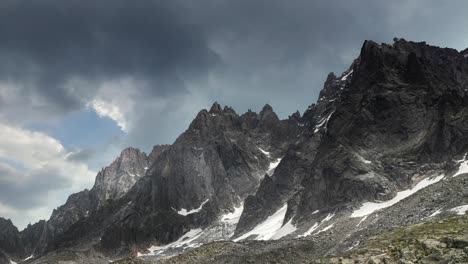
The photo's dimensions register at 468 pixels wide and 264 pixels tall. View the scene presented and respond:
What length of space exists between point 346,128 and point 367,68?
24076 millimetres

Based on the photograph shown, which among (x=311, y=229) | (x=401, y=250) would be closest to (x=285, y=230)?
(x=311, y=229)

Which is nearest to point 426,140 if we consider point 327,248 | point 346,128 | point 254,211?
point 346,128

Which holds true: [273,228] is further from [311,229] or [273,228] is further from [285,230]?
[311,229]

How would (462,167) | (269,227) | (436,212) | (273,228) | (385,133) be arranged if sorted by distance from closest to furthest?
(436,212) < (462,167) < (385,133) < (273,228) < (269,227)

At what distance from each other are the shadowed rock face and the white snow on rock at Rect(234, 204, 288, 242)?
8.88 m

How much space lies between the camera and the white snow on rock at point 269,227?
153650 millimetres

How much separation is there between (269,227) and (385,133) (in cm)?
5651

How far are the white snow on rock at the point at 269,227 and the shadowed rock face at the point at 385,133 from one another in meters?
8.88

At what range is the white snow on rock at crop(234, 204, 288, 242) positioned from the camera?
15365cm

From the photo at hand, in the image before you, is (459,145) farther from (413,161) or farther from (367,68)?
(367,68)

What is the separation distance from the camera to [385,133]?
135 meters

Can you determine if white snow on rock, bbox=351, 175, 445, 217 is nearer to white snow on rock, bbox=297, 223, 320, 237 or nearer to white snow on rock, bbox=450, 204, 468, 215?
white snow on rock, bbox=297, 223, 320, 237

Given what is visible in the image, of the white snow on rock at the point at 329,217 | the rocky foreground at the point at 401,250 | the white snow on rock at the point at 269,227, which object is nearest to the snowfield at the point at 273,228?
the white snow on rock at the point at 269,227

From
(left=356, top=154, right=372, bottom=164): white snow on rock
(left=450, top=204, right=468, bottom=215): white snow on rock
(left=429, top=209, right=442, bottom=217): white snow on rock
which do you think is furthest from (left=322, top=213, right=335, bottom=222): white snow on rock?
(left=450, top=204, right=468, bottom=215): white snow on rock
